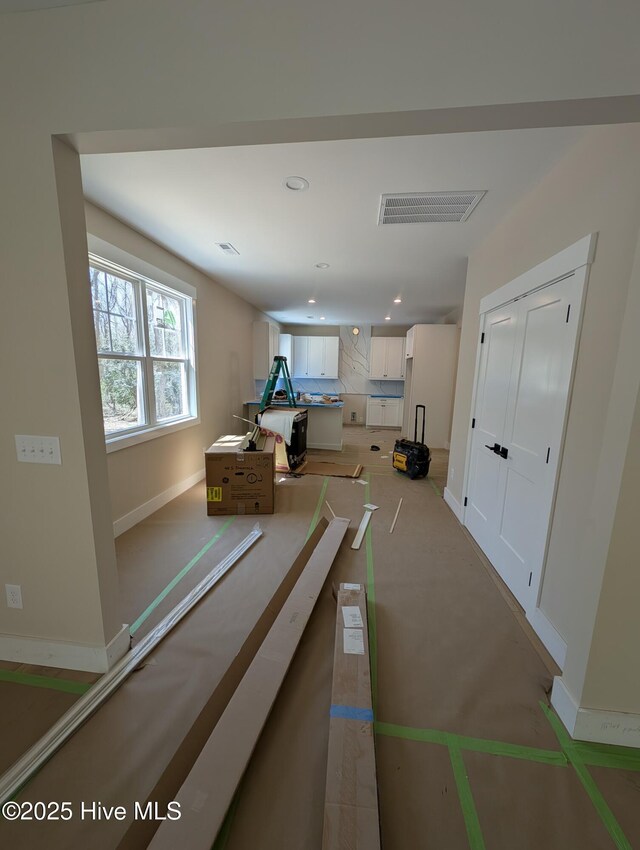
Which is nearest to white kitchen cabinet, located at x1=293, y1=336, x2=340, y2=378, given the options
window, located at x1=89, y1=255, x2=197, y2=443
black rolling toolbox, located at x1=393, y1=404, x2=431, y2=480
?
black rolling toolbox, located at x1=393, y1=404, x2=431, y2=480

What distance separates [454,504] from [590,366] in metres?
2.24

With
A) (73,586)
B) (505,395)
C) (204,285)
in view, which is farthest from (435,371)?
(73,586)

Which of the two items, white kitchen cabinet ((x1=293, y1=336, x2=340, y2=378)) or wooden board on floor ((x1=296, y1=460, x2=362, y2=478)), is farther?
white kitchen cabinet ((x1=293, y1=336, x2=340, y2=378))

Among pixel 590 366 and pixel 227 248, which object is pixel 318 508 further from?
pixel 227 248

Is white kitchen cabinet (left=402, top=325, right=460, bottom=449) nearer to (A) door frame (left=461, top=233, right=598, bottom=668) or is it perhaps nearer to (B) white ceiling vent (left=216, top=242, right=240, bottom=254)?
(A) door frame (left=461, top=233, right=598, bottom=668)

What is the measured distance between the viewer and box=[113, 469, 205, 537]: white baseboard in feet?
9.20

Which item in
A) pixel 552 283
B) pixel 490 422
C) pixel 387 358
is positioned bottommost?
pixel 490 422

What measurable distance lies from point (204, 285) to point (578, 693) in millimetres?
4887

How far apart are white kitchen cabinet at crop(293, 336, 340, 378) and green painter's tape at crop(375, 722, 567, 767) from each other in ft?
23.0

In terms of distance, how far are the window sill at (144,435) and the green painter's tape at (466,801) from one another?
2.91 m

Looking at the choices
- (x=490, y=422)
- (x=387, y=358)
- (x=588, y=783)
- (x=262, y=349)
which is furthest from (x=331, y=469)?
(x=387, y=358)

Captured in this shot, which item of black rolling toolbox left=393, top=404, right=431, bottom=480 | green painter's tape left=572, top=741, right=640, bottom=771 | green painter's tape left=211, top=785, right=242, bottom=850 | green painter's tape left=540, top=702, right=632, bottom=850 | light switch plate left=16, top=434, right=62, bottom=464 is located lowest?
green painter's tape left=572, top=741, right=640, bottom=771

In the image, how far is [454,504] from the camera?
3391 millimetres

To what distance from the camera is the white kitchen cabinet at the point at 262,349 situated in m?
6.05
